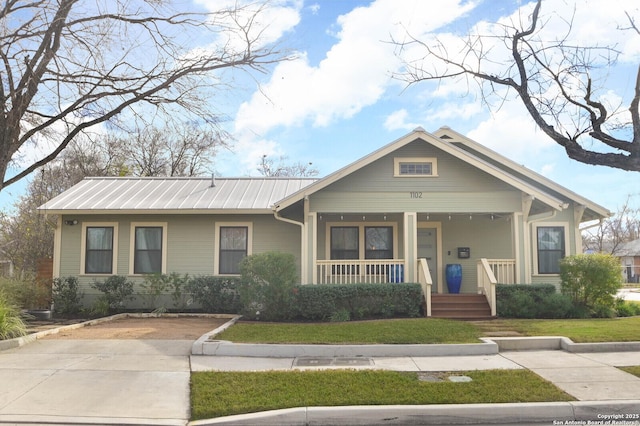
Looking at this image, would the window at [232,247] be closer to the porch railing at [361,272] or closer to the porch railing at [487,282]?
the porch railing at [361,272]

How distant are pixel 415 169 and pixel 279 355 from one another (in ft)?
24.6

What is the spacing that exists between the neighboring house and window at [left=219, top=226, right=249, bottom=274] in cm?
5004

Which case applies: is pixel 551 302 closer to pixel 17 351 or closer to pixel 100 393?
pixel 100 393

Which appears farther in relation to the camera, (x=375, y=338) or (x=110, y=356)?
(x=375, y=338)

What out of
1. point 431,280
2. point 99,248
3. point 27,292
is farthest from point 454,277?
point 27,292

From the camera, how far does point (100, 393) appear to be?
6.65 metres

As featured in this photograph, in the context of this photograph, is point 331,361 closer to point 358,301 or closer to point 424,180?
point 358,301

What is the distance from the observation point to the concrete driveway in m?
5.87

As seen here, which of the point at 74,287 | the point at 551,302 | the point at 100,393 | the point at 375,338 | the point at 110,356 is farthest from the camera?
the point at 74,287

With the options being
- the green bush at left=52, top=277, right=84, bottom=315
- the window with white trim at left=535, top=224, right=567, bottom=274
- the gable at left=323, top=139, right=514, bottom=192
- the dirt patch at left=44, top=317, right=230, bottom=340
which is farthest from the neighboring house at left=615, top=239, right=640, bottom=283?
the green bush at left=52, top=277, right=84, bottom=315

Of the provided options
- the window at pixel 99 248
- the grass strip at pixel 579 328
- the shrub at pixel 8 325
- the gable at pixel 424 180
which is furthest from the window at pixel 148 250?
the grass strip at pixel 579 328

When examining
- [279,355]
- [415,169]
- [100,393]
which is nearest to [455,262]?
[415,169]

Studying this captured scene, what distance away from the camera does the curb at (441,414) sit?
5.77 metres

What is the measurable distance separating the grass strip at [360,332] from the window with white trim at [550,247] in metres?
5.54
